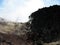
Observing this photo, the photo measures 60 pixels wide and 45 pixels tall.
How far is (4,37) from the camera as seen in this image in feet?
60.8

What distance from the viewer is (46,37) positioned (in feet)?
66.0

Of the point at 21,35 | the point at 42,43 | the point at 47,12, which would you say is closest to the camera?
the point at 42,43

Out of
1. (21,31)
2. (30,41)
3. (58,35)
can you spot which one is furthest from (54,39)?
(21,31)

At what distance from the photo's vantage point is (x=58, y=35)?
64.3 feet

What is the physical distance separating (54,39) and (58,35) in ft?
1.77

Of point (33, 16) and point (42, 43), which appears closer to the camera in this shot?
point (42, 43)

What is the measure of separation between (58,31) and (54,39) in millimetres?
1090

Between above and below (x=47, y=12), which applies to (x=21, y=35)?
below

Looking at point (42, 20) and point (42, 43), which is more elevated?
point (42, 20)

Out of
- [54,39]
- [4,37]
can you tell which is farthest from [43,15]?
[4,37]

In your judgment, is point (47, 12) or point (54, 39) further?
point (47, 12)

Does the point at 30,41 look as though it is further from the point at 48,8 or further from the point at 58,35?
the point at 48,8

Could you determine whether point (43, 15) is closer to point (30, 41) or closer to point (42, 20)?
point (42, 20)

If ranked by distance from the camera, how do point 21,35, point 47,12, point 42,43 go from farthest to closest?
point 47,12 → point 21,35 → point 42,43
